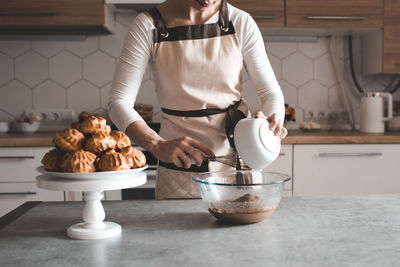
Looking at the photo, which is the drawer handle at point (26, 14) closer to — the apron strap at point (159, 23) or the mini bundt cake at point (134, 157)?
the apron strap at point (159, 23)

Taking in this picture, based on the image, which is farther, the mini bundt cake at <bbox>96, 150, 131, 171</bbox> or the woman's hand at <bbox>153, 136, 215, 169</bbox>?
the woman's hand at <bbox>153, 136, 215, 169</bbox>

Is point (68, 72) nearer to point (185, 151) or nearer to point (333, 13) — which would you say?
point (333, 13)

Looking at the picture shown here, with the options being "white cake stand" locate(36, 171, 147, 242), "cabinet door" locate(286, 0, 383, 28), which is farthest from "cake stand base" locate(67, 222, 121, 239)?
"cabinet door" locate(286, 0, 383, 28)

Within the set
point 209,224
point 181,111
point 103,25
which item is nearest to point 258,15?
point 103,25

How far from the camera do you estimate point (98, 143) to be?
87cm

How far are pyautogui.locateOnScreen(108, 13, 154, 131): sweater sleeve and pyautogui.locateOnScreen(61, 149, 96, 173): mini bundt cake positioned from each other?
1.59 ft

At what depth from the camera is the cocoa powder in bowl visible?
0.93 m

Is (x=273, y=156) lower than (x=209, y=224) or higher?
higher

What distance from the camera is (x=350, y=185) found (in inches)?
92.5

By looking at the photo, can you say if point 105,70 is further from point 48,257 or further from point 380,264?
point 380,264

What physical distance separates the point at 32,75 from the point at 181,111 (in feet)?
5.30

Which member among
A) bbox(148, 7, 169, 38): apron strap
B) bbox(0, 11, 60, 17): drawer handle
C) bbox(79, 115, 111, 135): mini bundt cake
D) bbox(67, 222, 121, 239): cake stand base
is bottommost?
bbox(67, 222, 121, 239): cake stand base

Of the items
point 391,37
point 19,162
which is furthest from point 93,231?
point 391,37

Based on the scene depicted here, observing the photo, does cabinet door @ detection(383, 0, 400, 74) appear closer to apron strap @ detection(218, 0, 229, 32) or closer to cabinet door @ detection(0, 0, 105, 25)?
apron strap @ detection(218, 0, 229, 32)
